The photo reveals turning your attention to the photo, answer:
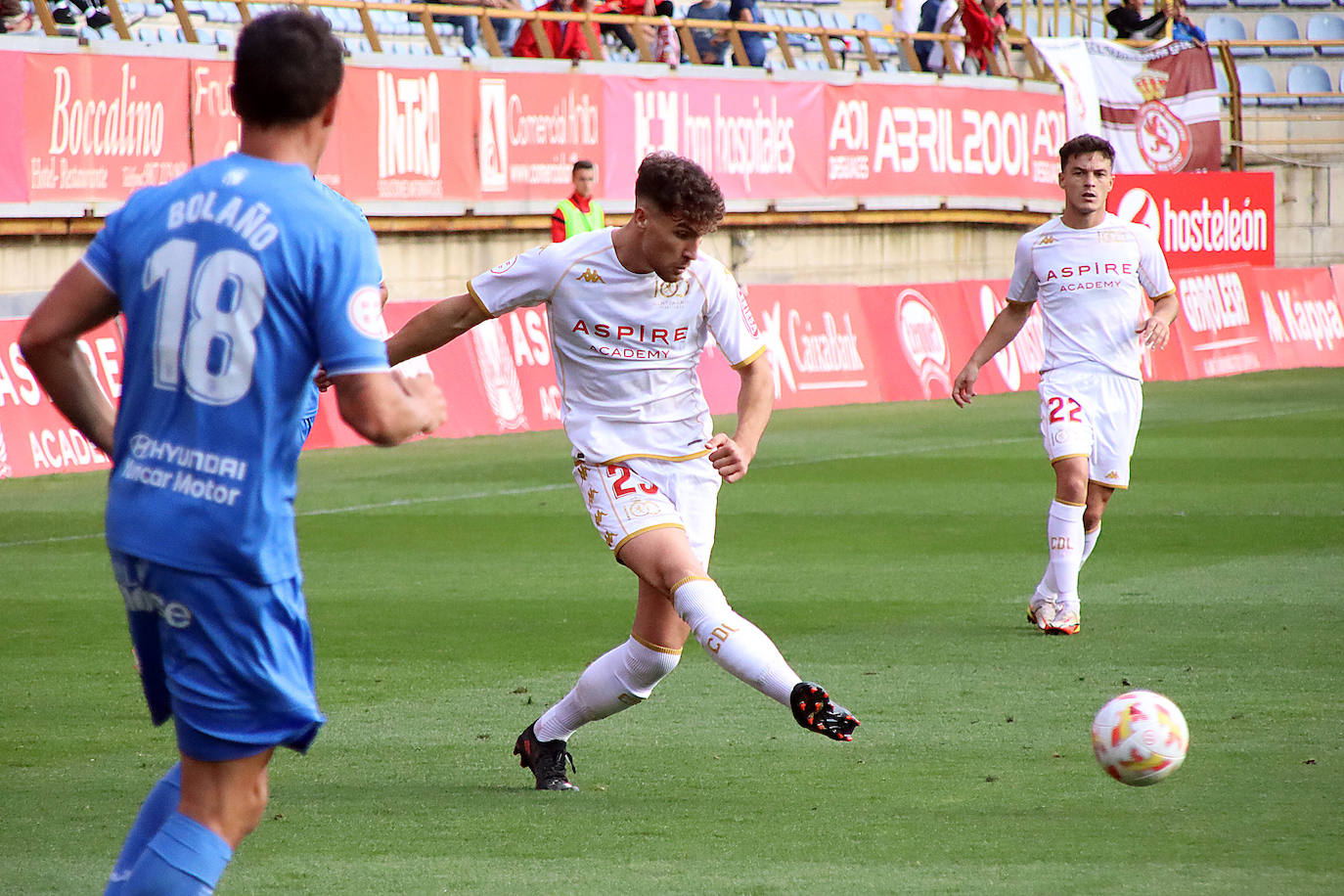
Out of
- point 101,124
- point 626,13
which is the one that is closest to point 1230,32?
point 626,13

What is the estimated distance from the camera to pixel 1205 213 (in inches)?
1147

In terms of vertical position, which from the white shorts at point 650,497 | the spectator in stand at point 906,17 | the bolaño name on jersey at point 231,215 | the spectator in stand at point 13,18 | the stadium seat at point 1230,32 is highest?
the bolaño name on jersey at point 231,215

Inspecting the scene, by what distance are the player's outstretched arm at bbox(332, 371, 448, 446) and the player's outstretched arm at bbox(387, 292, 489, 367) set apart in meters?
2.35

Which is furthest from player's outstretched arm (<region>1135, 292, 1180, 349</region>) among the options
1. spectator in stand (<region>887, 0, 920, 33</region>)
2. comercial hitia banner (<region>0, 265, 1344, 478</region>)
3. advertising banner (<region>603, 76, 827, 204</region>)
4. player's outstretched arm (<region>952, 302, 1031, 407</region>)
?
spectator in stand (<region>887, 0, 920, 33</region>)

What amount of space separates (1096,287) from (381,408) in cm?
675

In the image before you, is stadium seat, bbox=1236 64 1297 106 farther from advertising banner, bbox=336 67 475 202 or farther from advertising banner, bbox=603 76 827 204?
advertising banner, bbox=336 67 475 202

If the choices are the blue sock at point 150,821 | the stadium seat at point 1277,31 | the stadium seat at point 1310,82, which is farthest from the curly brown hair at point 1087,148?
the stadium seat at point 1277,31

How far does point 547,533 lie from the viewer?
1259 cm

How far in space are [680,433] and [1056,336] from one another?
4.07m

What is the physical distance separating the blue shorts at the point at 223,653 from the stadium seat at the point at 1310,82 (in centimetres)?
3407

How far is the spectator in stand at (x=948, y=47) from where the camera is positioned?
28.3 m

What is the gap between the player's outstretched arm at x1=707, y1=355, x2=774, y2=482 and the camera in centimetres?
583

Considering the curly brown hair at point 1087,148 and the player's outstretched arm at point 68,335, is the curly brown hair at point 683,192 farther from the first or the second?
the curly brown hair at point 1087,148

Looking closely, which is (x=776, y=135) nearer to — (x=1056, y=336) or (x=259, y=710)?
(x=1056, y=336)
